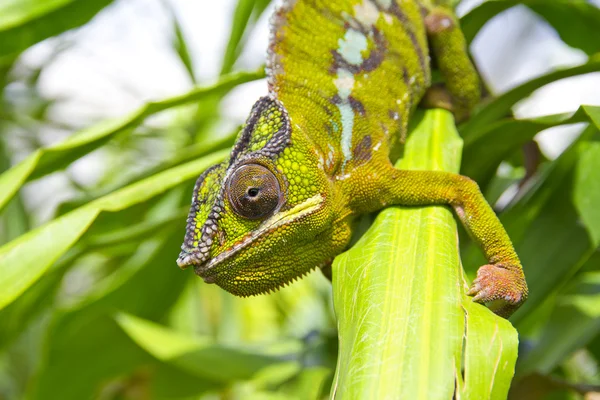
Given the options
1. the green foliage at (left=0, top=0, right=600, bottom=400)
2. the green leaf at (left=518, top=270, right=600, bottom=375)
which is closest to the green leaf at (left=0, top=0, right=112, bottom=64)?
the green foliage at (left=0, top=0, right=600, bottom=400)

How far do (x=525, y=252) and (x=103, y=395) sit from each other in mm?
1475

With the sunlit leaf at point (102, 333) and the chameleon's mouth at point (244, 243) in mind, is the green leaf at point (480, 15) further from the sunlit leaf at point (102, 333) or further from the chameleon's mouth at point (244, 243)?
the sunlit leaf at point (102, 333)

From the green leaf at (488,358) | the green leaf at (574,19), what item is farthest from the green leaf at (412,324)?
the green leaf at (574,19)

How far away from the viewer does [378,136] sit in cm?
99

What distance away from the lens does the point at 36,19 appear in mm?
1072

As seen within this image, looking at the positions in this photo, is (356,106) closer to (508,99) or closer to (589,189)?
(508,99)

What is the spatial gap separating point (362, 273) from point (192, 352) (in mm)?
648

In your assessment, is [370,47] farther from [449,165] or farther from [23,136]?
[23,136]

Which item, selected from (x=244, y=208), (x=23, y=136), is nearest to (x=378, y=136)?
(x=244, y=208)

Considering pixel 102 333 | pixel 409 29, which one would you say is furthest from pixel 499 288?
pixel 102 333

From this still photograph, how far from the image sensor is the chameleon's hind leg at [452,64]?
1.13 meters

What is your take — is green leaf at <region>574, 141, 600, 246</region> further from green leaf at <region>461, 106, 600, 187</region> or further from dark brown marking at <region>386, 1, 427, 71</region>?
dark brown marking at <region>386, 1, 427, 71</region>

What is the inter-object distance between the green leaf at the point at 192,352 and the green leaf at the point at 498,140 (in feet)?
2.04

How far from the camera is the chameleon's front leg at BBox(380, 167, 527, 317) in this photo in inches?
31.7
